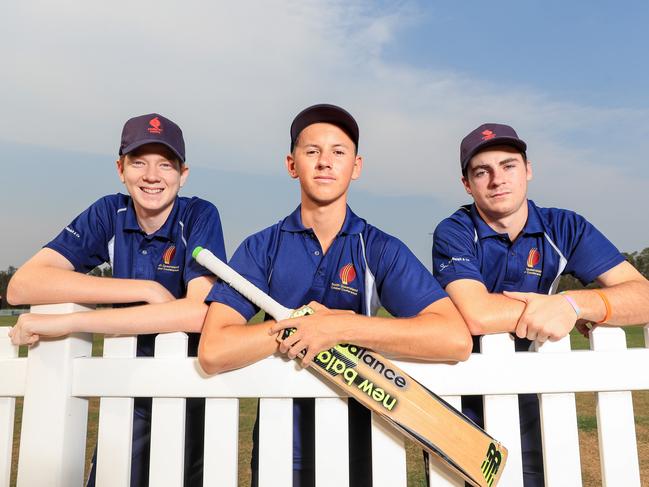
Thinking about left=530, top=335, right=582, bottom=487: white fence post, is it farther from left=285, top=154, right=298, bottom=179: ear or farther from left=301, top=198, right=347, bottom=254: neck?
left=285, top=154, right=298, bottom=179: ear

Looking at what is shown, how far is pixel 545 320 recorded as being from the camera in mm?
1948

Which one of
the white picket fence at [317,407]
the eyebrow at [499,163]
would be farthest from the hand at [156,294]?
the eyebrow at [499,163]

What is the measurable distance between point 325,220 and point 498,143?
0.92m

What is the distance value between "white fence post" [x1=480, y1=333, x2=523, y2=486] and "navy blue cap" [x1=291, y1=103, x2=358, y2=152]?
1.07 meters

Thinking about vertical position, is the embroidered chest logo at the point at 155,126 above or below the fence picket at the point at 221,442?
above

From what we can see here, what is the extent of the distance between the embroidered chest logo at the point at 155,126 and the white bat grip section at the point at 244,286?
74cm

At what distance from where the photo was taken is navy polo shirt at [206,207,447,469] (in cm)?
212

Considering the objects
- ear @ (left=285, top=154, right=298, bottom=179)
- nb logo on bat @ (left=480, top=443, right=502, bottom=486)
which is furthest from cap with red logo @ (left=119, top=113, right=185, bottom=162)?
nb logo on bat @ (left=480, top=443, right=502, bottom=486)

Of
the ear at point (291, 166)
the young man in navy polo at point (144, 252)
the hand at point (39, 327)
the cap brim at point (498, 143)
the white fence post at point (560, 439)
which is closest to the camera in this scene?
the white fence post at point (560, 439)

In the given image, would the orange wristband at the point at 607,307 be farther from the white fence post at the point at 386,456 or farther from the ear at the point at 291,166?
the ear at the point at 291,166

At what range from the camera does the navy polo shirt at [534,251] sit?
2.47 meters

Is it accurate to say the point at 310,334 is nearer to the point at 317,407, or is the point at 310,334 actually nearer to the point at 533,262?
the point at 317,407

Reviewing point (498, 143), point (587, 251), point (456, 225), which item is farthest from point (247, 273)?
point (587, 251)

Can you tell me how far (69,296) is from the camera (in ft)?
7.47
